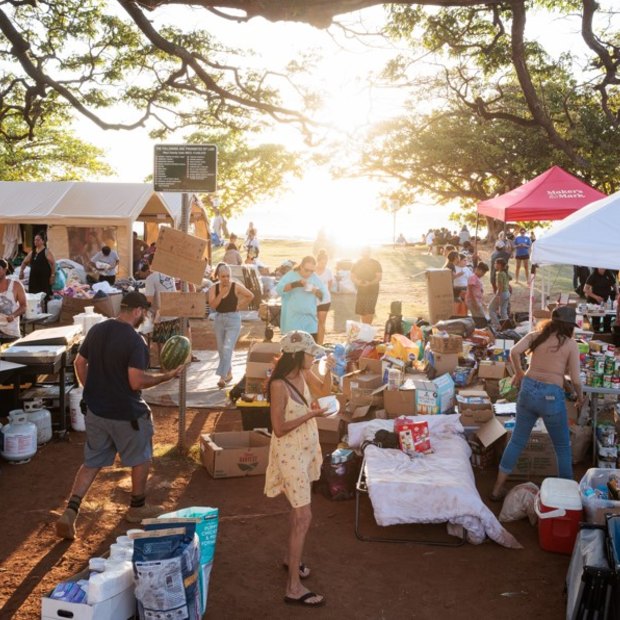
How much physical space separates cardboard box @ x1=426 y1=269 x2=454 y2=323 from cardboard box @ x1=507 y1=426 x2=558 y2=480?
20.9 ft

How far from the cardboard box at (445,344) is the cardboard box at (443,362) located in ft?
0.25

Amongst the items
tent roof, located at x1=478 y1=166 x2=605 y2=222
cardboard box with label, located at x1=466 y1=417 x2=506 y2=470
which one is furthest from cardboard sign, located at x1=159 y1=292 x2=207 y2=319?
tent roof, located at x1=478 y1=166 x2=605 y2=222

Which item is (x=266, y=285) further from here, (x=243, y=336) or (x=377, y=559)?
(x=377, y=559)

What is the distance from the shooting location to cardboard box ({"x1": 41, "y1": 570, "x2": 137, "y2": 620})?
3.76m

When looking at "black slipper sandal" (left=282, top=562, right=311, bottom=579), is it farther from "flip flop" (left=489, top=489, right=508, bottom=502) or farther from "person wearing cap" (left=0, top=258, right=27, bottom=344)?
"person wearing cap" (left=0, top=258, right=27, bottom=344)

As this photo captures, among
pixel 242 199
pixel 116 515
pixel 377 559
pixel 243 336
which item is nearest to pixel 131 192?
pixel 243 336

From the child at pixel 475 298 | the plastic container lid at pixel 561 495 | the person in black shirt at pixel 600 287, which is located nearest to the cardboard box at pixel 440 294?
the child at pixel 475 298

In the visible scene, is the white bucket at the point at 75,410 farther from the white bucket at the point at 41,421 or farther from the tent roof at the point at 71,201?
the tent roof at the point at 71,201

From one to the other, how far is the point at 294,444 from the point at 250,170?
36424mm

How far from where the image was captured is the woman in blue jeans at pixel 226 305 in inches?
377

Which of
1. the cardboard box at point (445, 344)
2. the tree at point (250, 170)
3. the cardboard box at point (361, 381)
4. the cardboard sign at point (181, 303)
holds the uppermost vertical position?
the tree at point (250, 170)

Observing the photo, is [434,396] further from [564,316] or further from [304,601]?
[304,601]

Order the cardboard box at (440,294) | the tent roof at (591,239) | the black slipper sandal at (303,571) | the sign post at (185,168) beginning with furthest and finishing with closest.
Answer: the cardboard box at (440,294) → the sign post at (185,168) → the tent roof at (591,239) → the black slipper sandal at (303,571)

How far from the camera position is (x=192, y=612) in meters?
4.04
